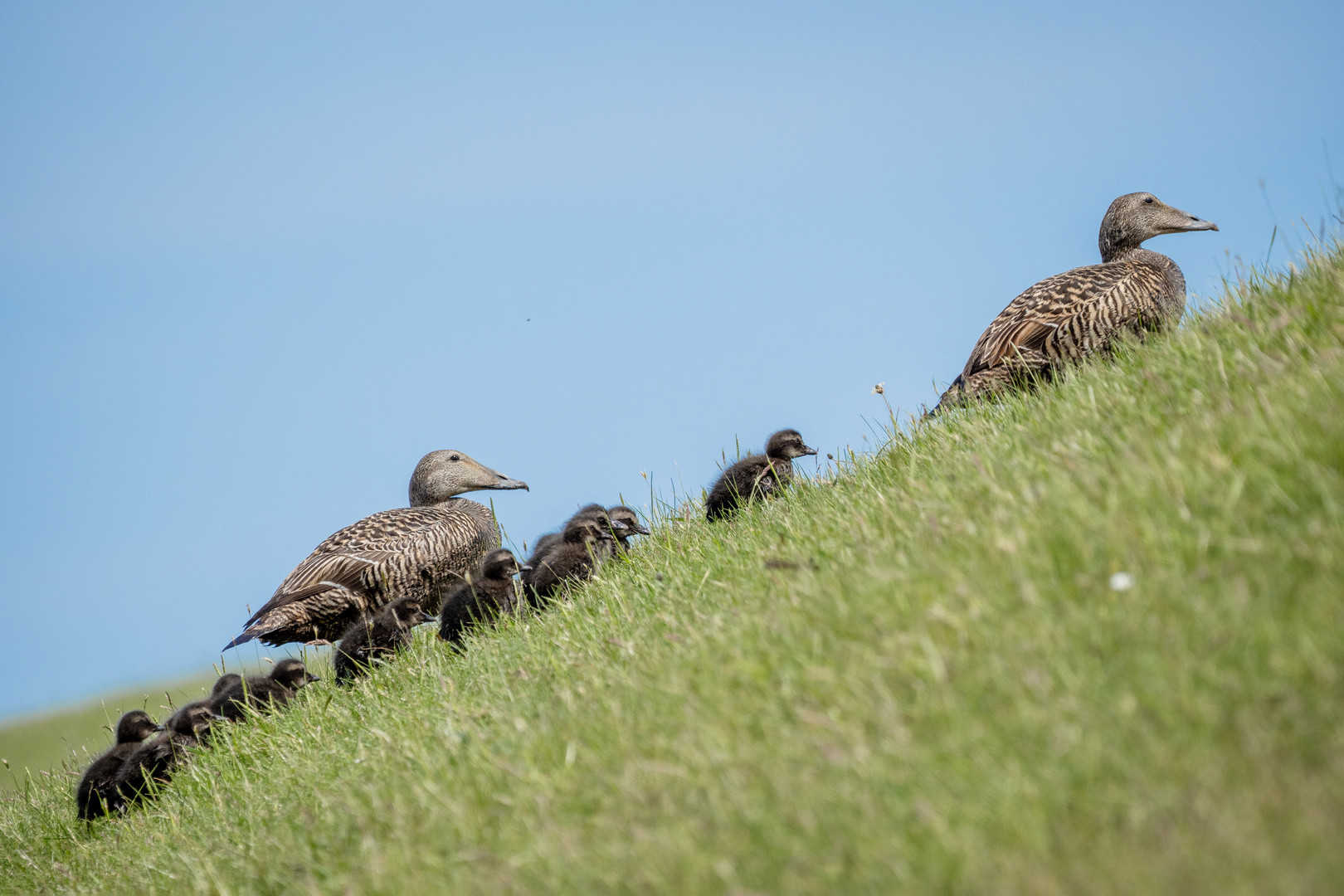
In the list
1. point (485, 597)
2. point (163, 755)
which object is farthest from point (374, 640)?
point (163, 755)

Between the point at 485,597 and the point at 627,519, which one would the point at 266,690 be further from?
the point at 627,519

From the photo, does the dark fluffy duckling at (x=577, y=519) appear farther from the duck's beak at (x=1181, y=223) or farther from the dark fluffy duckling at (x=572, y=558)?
the duck's beak at (x=1181, y=223)

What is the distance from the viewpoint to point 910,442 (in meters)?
6.38

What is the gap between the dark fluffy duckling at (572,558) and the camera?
24.5 ft

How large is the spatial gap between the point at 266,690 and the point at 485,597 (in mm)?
1922

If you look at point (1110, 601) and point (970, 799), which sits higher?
point (1110, 601)

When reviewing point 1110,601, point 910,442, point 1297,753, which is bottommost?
point 1297,753

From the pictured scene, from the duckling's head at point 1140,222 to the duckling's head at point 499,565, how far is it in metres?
6.73

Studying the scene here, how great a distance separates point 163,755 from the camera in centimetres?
732

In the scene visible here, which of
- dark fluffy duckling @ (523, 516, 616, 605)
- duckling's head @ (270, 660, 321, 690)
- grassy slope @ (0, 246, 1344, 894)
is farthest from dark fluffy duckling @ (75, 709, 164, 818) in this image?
dark fluffy duckling @ (523, 516, 616, 605)

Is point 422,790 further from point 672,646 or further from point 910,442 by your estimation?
point 910,442

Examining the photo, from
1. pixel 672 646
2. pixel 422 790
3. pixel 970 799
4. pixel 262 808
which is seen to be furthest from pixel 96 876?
pixel 970 799

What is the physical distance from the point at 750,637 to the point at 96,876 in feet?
14.9

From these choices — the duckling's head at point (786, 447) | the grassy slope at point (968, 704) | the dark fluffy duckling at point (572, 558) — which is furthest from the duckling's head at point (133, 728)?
the duckling's head at point (786, 447)
